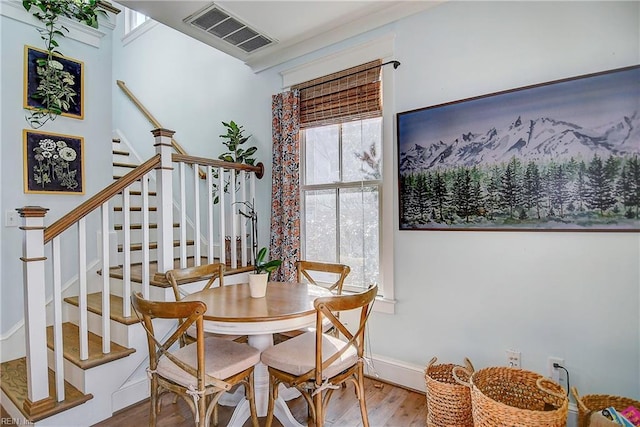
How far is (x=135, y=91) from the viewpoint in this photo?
15.5 feet

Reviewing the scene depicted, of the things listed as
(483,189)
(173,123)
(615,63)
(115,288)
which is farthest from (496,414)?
(173,123)

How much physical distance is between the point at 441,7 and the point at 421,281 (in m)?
1.90

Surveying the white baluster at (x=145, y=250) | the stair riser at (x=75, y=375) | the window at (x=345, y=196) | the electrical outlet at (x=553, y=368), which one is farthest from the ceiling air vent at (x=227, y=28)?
the electrical outlet at (x=553, y=368)

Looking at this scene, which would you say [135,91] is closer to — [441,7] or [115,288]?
[115,288]

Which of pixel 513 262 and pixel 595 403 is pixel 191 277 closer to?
pixel 513 262

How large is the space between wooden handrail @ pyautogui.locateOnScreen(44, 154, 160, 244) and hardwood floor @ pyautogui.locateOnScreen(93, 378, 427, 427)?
119 cm

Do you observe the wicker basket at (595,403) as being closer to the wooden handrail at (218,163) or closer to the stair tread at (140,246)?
the wooden handrail at (218,163)

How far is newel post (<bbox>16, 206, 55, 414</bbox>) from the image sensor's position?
1.79 m

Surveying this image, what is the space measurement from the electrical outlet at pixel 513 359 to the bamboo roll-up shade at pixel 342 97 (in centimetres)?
182

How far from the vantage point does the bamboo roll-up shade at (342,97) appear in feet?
8.32

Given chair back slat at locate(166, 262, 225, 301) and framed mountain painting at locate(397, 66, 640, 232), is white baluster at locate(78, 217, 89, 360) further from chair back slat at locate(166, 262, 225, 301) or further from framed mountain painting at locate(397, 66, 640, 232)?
framed mountain painting at locate(397, 66, 640, 232)

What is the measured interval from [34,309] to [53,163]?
154 cm

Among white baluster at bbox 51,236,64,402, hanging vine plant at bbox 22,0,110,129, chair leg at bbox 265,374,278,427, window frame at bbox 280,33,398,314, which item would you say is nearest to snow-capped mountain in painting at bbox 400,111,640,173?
window frame at bbox 280,33,398,314

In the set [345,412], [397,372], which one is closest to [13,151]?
[345,412]
